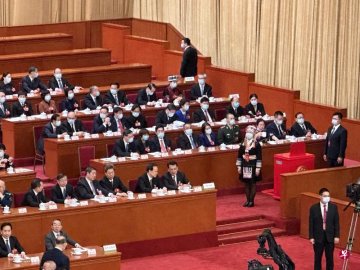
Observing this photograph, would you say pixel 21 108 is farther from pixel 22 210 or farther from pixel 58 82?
pixel 22 210

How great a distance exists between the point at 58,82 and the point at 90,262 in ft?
24.4

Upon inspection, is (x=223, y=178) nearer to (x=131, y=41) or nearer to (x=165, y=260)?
(x=165, y=260)

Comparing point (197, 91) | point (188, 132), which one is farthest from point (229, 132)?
point (197, 91)


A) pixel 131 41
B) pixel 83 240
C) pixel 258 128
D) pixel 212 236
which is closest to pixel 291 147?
pixel 258 128

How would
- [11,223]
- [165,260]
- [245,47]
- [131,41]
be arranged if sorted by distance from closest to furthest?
[11,223] → [165,260] → [245,47] → [131,41]

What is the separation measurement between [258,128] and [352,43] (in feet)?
8.11

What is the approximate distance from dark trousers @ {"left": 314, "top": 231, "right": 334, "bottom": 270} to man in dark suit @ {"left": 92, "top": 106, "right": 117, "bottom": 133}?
4914 mm

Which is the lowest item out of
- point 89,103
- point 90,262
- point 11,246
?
point 90,262

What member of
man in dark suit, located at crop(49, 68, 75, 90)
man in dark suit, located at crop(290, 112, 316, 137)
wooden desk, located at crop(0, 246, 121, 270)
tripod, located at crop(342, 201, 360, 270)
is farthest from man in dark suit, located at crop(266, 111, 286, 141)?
wooden desk, located at crop(0, 246, 121, 270)

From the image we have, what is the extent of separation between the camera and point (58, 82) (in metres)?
19.9

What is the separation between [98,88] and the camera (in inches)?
779

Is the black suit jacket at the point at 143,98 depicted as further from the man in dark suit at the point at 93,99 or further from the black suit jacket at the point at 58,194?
the black suit jacket at the point at 58,194

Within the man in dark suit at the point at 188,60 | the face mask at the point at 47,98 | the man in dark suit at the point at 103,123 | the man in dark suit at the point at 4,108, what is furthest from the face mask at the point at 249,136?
the man in dark suit at the point at 188,60

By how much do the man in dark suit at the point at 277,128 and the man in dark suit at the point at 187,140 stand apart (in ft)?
4.22
